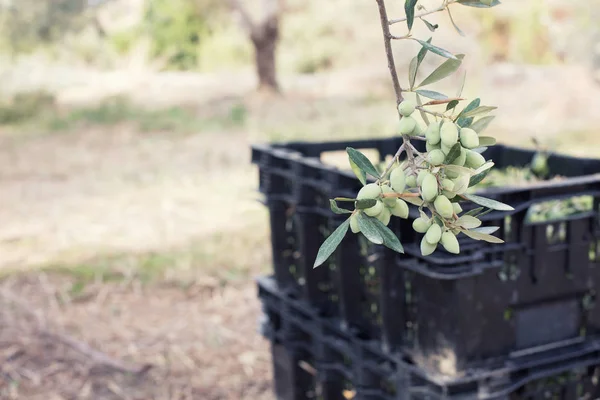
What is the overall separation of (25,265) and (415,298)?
8.92 ft

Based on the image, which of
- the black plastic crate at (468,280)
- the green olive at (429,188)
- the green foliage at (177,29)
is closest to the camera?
the green olive at (429,188)

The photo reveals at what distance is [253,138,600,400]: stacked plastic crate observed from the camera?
4.87ft

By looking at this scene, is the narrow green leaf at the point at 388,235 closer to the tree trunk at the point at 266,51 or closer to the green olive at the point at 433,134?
the green olive at the point at 433,134

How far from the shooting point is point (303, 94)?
35.8 feet

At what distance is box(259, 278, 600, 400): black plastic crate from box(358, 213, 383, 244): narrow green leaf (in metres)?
0.82

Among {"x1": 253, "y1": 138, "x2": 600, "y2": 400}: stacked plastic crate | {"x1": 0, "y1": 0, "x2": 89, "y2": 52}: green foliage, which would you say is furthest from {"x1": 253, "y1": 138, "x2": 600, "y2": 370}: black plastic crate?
{"x1": 0, "y1": 0, "x2": 89, "y2": 52}: green foliage

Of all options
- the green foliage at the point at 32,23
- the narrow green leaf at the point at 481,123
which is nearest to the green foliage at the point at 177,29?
the green foliage at the point at 32,23

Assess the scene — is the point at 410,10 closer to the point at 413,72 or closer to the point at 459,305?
the point at 413,72

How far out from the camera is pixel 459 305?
4.78 ft

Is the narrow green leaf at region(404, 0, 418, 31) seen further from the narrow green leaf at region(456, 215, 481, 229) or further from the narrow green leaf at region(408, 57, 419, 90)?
the narrow green leaf at region(456, 215, 481, 229)

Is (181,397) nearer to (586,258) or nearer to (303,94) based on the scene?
(586,258)

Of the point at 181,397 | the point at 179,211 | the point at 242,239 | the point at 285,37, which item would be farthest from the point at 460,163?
the point at 285,37

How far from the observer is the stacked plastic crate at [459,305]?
1484 mm

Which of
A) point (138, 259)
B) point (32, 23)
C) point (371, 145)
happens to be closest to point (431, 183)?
point (371, 145)
